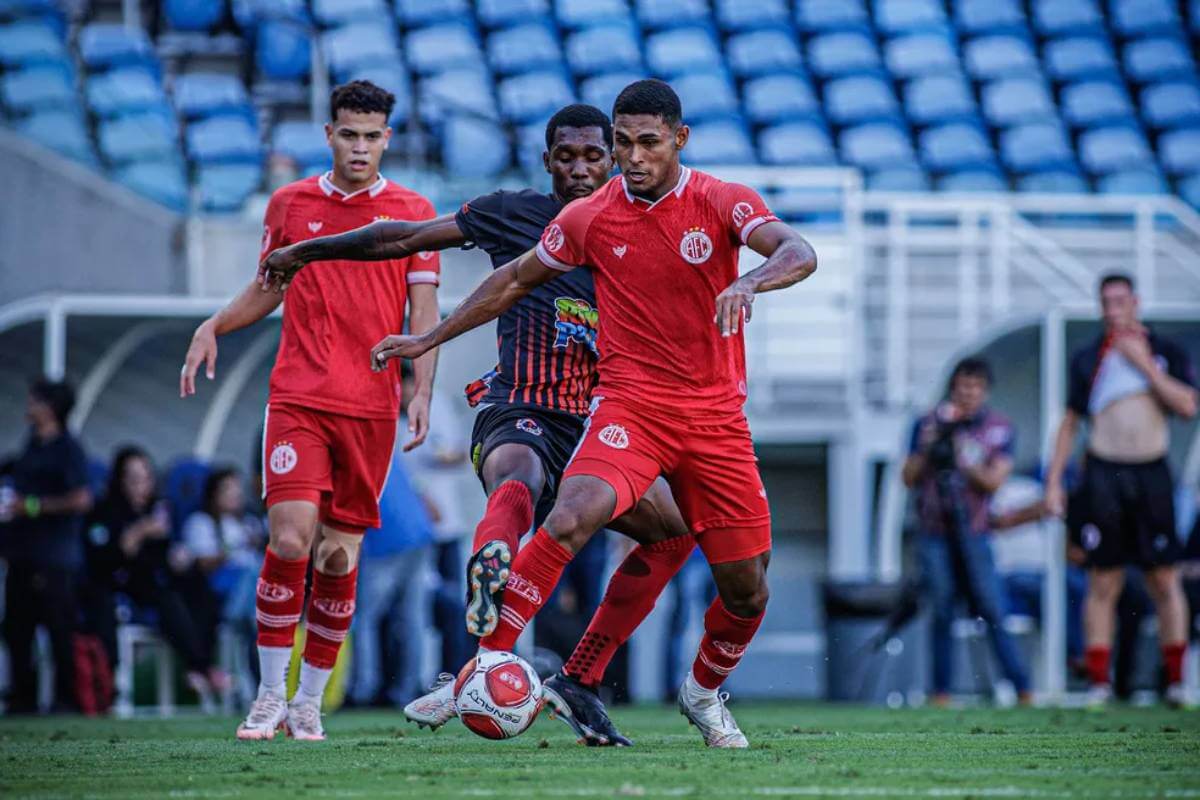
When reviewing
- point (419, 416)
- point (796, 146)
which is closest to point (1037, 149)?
point (796, 146)

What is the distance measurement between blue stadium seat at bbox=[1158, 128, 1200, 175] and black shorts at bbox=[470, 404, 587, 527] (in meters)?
13.7

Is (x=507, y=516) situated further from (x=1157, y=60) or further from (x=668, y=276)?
(x=1157, y=60)

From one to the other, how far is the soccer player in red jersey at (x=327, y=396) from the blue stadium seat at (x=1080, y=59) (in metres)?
14.1

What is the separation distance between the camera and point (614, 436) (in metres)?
5.99

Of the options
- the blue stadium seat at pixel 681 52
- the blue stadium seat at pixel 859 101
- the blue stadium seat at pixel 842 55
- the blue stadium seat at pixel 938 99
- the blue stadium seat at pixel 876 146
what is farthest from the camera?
the blue stadium seat at pixel 842 55

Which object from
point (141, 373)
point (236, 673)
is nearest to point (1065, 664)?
point (236, 673)

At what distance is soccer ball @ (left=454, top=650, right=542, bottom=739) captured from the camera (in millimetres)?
5684

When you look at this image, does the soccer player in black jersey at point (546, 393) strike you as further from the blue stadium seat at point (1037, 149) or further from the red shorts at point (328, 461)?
the blue stadium seat at point (1037, 149)

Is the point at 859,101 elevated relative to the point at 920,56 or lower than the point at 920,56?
Answer: lower

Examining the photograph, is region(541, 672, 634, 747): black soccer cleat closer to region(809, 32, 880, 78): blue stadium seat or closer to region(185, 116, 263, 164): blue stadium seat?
region(185, 116, 263, 164): blue stadium seat

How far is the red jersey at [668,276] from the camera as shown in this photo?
6059 millimetres

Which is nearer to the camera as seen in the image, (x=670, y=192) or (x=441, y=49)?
(x=670, y=192)

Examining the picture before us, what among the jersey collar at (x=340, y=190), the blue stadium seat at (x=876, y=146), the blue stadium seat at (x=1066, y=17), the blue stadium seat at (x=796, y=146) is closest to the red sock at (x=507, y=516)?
the jersey collar at (x=340, y=190)

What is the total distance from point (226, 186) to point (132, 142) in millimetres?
832
